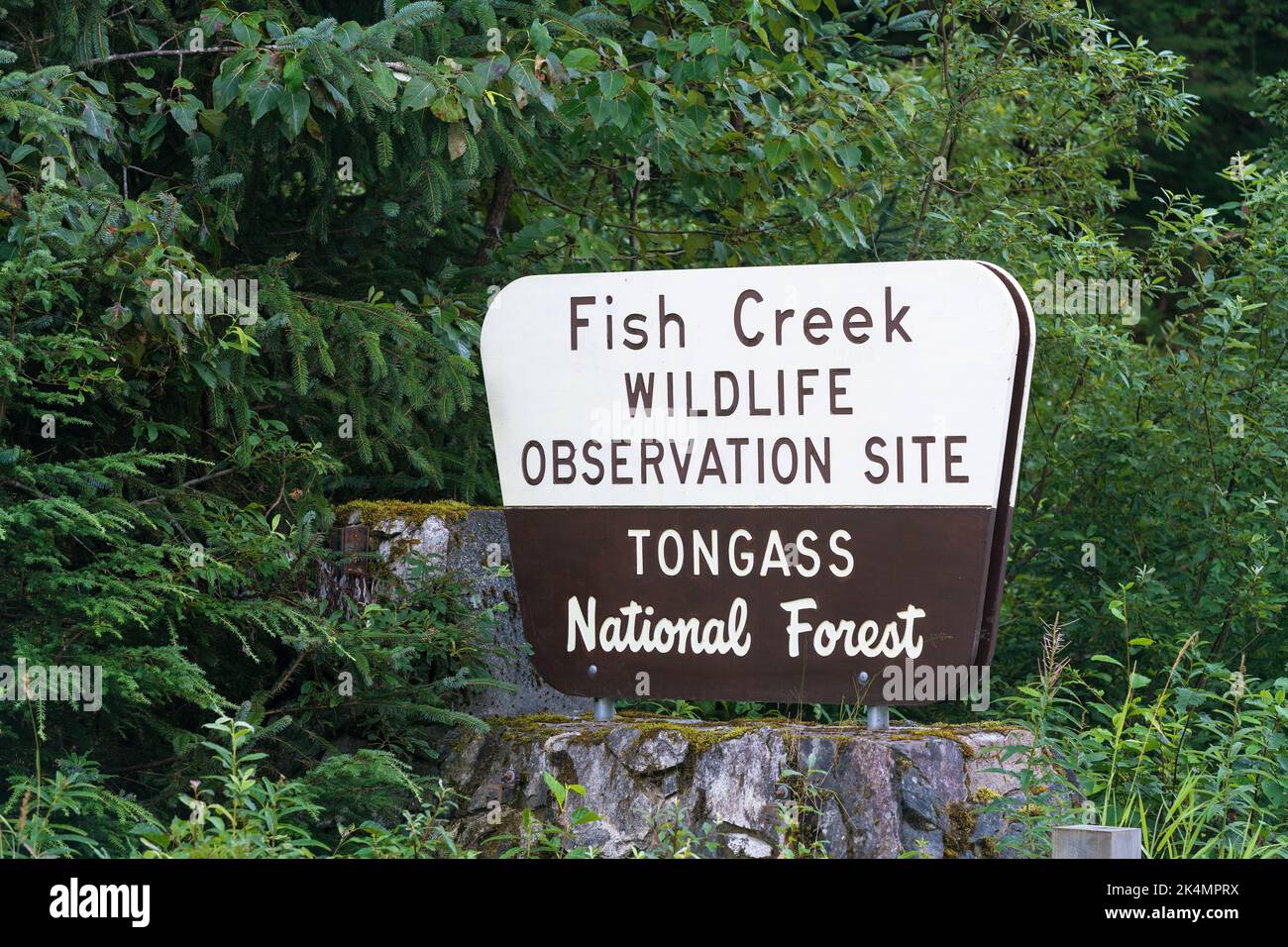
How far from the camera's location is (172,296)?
4.22 m

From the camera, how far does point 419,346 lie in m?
5.10

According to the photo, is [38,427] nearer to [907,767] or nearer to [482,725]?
[482,725]

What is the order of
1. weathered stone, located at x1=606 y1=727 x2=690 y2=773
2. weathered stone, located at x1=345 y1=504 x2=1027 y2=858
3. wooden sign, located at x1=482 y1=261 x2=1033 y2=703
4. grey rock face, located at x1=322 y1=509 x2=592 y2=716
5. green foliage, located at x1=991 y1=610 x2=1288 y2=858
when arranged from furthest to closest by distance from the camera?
grey rock face, located at x1=322 y1=509 x2=592 y2=716
weathered stone, located at x1=606 y1=727 x2=690 y2=773
wooden sign, located at x1=482 y1=261 x2=1033 y2=703
weathered stone, located at x1=345 y1=504 x2=1027 y2=858
green foliage, located at x1=991 y1=610 x2=1288 y2=858

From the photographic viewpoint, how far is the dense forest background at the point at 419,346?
416 cm

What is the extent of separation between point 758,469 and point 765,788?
1041 mm

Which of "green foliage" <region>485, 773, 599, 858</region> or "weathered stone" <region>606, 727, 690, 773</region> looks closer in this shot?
"green foliage" <region>485, 773, 599, 858</region>

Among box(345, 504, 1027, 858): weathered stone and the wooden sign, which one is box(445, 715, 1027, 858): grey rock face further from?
the wooden sign

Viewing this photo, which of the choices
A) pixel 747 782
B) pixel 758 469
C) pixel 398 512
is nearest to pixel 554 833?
pixel 747 782

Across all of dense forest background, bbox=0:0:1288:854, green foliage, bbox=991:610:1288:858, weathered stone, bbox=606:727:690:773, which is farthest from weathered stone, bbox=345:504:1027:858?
dense forest background, bbox=0:0:1288:854

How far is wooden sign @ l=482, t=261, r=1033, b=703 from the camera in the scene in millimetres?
4418

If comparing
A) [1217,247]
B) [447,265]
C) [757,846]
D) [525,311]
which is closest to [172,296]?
[525,311]

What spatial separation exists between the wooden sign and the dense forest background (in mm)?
355

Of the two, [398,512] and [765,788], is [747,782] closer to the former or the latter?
[765,788]

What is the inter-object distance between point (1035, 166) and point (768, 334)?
327cm
